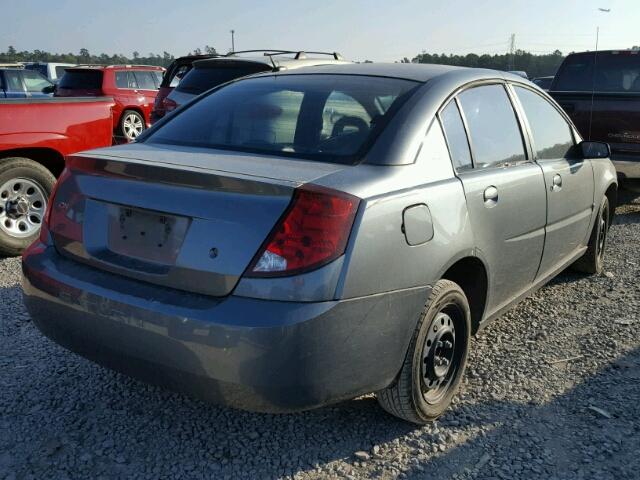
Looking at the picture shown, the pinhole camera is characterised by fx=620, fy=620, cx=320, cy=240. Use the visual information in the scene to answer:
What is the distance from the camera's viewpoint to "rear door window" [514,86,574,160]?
3.83 meters

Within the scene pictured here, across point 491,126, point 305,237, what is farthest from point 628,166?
point 305,237

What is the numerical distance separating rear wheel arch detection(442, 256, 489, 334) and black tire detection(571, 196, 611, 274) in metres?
2.01

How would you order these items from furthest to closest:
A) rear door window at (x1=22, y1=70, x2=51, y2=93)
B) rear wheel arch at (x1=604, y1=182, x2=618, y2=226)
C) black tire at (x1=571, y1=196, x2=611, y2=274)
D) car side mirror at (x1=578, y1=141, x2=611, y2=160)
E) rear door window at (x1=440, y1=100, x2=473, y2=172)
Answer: rear door window at (x1=22, y1=70, x2=51, y2=93), rear wheel arch at (x1=604, y1=182, x2=618, y2=226), black tire at (x1=571, y1=196, x2=611, y2=274), car side mirror at (x1=578, y1=141, x2=611, y2=160), rear door window at (x1=440, y1=100, x2=473, y2=172)

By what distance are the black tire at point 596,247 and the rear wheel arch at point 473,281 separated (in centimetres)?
201

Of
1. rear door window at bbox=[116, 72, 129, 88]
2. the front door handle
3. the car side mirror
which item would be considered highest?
rear door window at bbox=[116, 72, 129, 88]

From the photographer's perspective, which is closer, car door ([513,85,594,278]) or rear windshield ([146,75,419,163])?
rear windshield ([146,75,419,163])

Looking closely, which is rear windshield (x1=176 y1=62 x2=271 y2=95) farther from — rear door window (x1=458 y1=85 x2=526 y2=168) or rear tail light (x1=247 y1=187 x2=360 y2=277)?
rear tail light (x1=247 y1=187 x2=360 y2=277)

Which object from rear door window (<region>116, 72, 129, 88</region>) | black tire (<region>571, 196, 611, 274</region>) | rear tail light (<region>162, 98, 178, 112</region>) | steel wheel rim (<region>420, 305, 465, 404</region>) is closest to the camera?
steel wheel rim (<region>420, 305, 465, 404</region>)

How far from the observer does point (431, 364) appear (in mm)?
2799

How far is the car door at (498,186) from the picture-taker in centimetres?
297

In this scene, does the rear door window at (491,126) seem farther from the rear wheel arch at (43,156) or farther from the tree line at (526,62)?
the tree line at (526,62)

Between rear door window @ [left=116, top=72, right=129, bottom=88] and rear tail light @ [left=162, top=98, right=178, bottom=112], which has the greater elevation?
rear door window @ [left=116, top=72, right=129, bottom=88]

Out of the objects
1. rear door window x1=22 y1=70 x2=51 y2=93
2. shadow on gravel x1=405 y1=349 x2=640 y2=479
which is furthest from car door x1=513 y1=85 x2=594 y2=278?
rear door window x1=22 y1=70 x2=51 y2=93

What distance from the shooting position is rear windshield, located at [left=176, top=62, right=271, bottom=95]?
23.9ft
